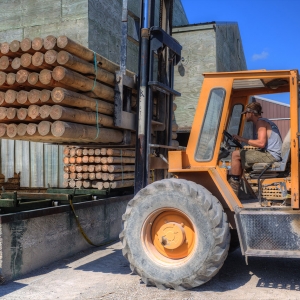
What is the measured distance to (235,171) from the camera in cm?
545

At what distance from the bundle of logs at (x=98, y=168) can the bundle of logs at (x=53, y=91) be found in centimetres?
237

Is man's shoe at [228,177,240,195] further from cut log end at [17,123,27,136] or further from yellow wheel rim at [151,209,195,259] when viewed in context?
cut log end at [17,123,27,136]

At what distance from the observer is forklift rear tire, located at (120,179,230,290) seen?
4.89m

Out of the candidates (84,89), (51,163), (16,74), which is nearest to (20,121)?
(16,74)

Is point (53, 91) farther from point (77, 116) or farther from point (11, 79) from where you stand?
point (11, 79)

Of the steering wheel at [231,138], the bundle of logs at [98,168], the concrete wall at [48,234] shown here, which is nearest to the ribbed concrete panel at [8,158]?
the bundle of logs at [98,168]

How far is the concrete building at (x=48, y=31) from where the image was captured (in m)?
11.0

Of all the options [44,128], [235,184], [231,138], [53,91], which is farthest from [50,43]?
[235,184]

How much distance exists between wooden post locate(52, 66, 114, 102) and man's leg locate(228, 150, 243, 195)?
2065 millimetres

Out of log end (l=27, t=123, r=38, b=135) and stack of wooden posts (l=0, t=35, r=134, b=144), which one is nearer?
stack of wooden posts (l=0, t=35, r=134, b=144)

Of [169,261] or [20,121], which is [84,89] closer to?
[20,121]

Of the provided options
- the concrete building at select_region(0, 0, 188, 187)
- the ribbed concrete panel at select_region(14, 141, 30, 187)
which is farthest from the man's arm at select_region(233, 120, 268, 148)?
the ribbed concrete panel at select_region(14, 141, 30, 187)

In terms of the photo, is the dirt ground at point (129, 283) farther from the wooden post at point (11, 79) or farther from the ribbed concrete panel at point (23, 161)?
the ribbed concrete panel at point (23, 161)

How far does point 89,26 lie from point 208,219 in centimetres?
761
